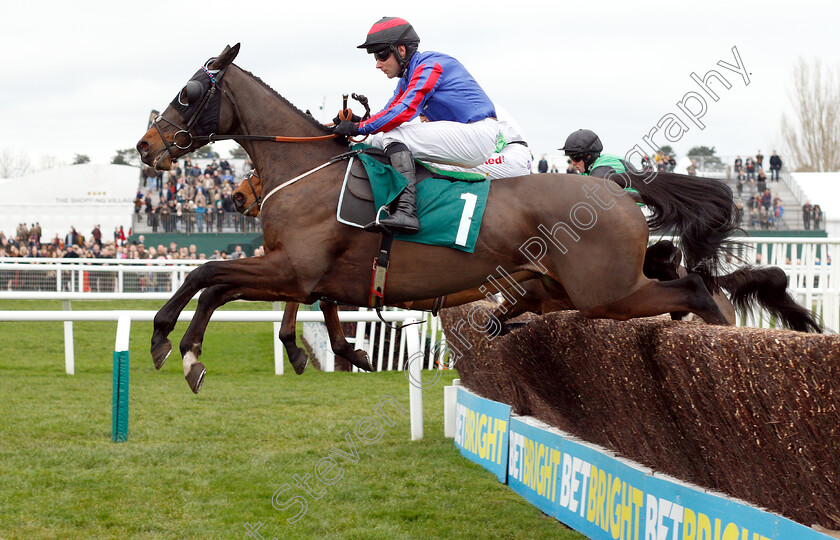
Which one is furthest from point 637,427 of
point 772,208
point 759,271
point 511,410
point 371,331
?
point 772,208

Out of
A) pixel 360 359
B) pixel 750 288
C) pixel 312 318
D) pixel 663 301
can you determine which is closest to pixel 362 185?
pixel 360 359

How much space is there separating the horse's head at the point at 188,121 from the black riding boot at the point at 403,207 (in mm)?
993

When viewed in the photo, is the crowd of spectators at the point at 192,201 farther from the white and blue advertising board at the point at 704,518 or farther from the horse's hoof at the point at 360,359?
the white and blue advertising board at the point at 704,518

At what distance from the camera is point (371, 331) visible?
9.92 meters

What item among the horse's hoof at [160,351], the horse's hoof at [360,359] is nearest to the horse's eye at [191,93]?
the horse's hoof at [160,351]

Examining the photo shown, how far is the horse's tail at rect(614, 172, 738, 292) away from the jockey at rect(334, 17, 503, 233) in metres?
0.84

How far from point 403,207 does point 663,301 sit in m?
1.28

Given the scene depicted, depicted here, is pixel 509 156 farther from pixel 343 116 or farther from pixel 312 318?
pixel 312 318

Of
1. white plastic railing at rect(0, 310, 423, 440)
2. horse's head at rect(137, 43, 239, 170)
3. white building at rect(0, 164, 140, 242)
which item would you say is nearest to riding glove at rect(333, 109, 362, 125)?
horse's head at rect(137, 43, 239, 170)

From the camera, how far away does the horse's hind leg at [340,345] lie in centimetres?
466

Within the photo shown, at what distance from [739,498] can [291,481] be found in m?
2.92

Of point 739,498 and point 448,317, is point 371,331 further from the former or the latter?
point 739,498

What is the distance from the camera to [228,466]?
5562mm

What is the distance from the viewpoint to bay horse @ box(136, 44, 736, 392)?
12.9ft
